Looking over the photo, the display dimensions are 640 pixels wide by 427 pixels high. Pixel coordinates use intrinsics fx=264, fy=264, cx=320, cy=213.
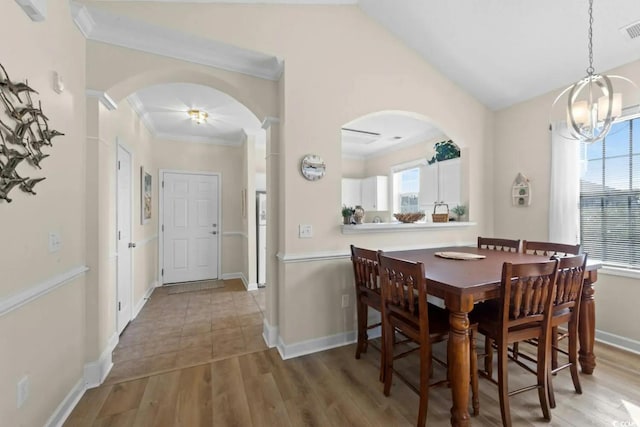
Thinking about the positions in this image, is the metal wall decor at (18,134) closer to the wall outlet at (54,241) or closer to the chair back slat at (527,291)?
the wall outlet at (54,241)

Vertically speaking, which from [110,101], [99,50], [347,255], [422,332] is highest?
[99,50]

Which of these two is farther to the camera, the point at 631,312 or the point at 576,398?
the point at 631,312

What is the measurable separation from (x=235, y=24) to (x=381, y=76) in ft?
4.73

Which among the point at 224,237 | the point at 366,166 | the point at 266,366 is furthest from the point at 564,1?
the point at 224,237

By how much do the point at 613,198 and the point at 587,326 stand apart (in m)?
1.30

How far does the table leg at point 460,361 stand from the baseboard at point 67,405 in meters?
2.27

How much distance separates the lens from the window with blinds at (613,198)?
233 cm

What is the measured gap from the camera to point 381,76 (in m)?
2.71

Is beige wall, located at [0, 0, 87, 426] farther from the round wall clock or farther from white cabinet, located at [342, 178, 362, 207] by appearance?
white cabinet, located at [342, 178, 362, 207]

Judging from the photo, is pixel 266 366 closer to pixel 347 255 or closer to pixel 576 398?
pixel 347 255

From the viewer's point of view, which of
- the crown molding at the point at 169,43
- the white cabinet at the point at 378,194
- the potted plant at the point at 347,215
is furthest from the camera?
the white cabinet at the point at 378,194

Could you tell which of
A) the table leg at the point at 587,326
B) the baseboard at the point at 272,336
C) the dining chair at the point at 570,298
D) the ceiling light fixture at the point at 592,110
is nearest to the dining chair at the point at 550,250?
the table leg at the point at 587,326

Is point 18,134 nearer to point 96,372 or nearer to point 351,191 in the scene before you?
point 96,372

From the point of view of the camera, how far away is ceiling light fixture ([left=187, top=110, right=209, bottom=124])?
359cm
